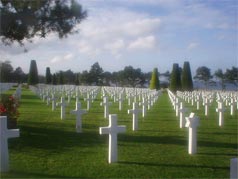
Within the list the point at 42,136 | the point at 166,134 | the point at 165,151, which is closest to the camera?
the point at 165,151

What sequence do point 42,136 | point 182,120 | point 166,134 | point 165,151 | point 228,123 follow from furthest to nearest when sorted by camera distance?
point 228,123
point 182,120
point 166,134
point 42,136
point 165,151

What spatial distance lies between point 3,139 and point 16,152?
1389mm

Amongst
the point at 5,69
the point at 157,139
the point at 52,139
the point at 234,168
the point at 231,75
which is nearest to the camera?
the point at 234,168

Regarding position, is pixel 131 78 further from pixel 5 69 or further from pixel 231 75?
pixel 5 69

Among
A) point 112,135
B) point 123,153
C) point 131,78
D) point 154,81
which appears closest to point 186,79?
point 154,81

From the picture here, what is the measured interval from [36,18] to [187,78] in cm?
2897

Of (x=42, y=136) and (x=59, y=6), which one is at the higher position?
(x=59, y=6)

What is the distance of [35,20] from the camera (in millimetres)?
8688

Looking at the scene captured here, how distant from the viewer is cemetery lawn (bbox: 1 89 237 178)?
5.62 meters

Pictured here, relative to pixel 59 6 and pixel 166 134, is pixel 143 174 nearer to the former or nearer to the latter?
pixel 166 134

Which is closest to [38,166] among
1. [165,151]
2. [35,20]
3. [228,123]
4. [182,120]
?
[165,151]

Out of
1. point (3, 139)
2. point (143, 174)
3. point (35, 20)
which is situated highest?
point (35, 20)

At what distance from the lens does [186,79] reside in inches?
1433

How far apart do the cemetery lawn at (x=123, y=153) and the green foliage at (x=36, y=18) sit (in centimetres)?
230
